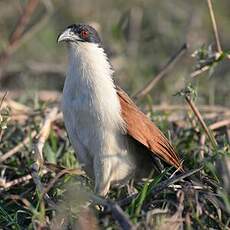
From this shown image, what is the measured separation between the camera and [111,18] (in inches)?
300

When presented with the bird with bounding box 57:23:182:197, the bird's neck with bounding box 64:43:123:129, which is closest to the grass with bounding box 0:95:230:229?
the bird with bounding box 57:23:182:197

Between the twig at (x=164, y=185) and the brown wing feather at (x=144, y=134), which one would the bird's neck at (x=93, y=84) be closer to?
the brown wing feather at (x=144, y=134)

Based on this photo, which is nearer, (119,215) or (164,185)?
(119,215)

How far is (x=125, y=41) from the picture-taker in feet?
22.0

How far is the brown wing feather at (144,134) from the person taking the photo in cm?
362

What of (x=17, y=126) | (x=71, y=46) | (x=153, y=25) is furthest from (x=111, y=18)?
(x=71, y=46)

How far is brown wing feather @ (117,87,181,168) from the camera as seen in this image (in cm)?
362

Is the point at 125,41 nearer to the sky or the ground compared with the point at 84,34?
nearer to the ground

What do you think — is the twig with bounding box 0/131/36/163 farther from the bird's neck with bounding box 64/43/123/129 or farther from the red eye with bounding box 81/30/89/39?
the red eye with bounding box 81/30/89/39

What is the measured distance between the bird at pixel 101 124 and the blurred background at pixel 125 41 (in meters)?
1.52

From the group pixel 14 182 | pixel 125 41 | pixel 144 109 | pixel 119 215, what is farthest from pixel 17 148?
pixel 125 41

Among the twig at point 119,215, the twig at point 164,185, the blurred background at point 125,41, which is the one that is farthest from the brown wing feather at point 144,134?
the blurred background at point 125,41

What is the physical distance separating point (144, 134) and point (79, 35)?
62 cm

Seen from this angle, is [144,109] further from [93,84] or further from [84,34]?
[93,84]
